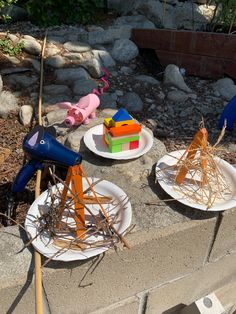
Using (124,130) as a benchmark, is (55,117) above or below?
below

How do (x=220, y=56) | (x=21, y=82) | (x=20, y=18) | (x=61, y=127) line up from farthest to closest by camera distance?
(x=20, y=18), (x=220, y=56), (x=21, y=82), (x=61, y=127)

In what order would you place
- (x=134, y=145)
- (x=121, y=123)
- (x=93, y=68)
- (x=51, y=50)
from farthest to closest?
(x=51, y=50), (x=93, y=68), (x=134, y=145), (x=121, y=123)

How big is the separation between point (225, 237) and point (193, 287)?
1.18ft

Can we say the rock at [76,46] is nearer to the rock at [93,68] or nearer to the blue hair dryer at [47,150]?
the rock at [93,68]

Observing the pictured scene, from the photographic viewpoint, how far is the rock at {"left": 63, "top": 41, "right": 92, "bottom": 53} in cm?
289

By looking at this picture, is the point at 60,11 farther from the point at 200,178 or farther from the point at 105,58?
the point at 200,178

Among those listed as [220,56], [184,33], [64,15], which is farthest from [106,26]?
[220,56]

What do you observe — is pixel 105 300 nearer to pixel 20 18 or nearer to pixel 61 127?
pixel 61 127

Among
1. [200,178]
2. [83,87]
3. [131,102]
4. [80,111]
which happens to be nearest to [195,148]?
[200,178]

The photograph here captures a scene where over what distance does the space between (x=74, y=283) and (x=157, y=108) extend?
1480 millimetres

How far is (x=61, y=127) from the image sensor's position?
6.53 feet

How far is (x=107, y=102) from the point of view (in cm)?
236

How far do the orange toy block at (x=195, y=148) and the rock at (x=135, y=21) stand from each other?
221 centimetres

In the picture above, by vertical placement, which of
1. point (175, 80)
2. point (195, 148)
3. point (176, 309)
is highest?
point (195, 148)
